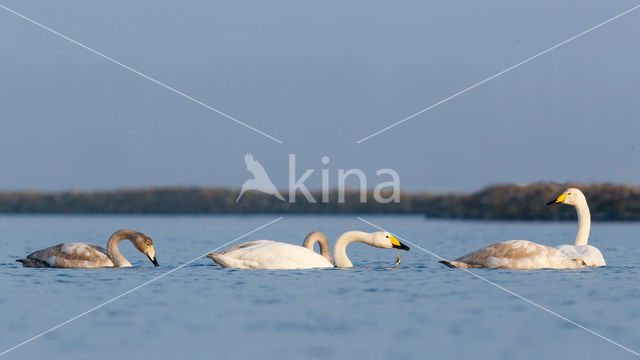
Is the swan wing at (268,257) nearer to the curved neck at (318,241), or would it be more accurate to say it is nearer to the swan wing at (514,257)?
the curved neck at (318,241)

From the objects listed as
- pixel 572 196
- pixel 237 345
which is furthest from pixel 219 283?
pixel 572 196

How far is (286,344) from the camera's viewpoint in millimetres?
10742

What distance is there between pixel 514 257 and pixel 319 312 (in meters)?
6.12

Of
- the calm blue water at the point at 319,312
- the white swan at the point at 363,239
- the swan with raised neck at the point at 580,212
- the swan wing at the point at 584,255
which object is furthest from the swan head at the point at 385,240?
the swan with raised neck at the point at 580,212

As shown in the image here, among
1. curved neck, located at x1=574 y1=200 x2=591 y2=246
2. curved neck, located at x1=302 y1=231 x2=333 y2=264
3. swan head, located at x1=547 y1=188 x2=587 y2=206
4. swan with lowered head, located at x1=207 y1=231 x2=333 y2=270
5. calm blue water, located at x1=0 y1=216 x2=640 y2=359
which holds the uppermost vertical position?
swan head, located at x1=547 y1=188 x2=587 y2=206

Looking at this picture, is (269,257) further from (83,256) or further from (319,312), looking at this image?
(319,312)

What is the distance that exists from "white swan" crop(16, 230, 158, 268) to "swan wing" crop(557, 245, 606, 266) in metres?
7.99

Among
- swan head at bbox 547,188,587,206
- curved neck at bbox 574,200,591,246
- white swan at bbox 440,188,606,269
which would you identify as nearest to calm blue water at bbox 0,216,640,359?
white swan at bbox 440,188,606,269

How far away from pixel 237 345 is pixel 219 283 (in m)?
5.58

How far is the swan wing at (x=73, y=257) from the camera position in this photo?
1866 cm

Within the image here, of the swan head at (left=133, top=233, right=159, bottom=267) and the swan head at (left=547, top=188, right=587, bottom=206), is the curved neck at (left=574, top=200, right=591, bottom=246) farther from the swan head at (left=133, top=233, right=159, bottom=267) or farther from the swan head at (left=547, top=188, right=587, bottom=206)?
the swan head at (left=133, top=233, right=159, bottom=267)

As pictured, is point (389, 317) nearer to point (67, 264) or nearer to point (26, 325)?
point (26, 325)

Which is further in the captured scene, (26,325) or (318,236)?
(318,236)

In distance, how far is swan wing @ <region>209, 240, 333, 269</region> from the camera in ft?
58.7
